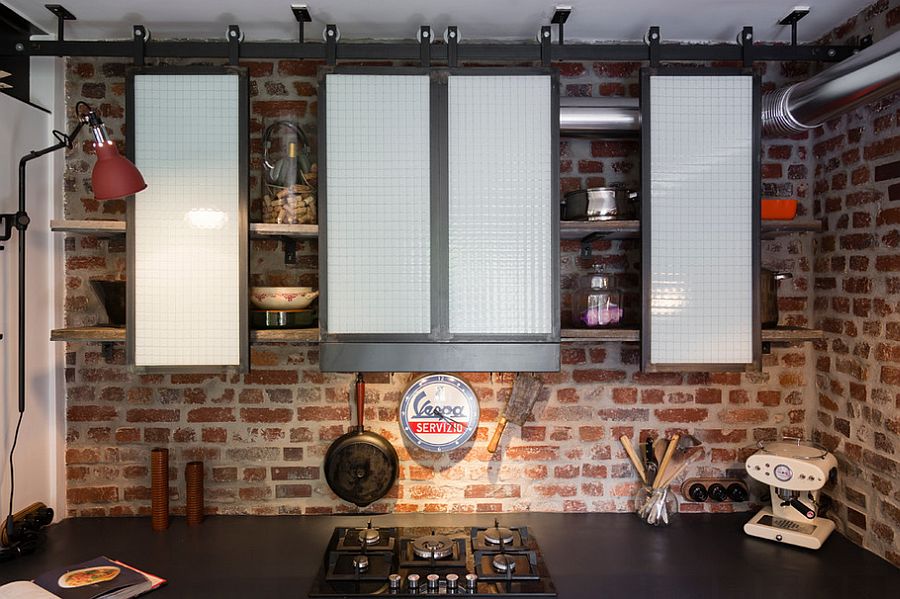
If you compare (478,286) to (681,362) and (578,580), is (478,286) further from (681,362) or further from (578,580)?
(578,580)

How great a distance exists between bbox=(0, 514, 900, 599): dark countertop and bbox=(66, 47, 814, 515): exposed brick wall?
10 cm

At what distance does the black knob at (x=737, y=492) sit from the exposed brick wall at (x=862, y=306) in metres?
0.31

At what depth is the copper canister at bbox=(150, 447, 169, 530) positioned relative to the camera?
2.30 metres

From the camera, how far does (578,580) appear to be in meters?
1.93

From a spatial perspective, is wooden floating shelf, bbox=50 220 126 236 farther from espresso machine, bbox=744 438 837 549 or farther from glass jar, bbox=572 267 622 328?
espresso machine, bbox=744 438 837 549

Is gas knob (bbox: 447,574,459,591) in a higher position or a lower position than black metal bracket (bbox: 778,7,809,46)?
lower

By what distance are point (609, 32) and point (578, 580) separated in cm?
192

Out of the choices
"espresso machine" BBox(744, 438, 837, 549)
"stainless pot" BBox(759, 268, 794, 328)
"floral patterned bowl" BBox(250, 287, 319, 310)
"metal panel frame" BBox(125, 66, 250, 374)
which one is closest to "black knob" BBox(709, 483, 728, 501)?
"espresso machine" BBox(744, 438, 837, 549)

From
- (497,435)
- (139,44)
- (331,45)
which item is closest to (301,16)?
(331,45)

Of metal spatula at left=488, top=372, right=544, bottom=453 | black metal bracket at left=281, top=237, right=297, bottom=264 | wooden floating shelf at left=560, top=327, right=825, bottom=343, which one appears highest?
black metal bracket at left=281, top=237, right=297, bottom=264

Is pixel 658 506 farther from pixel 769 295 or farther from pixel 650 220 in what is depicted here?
pixel 650 220

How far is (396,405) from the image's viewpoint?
2.46m

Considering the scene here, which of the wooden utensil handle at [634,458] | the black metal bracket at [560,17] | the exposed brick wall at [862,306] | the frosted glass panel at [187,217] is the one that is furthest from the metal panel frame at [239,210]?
the exposed brick wall at [862,306]

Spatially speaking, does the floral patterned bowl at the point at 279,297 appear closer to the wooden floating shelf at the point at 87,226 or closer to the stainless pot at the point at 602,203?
the wooden floating shelf at the point at 87,226
